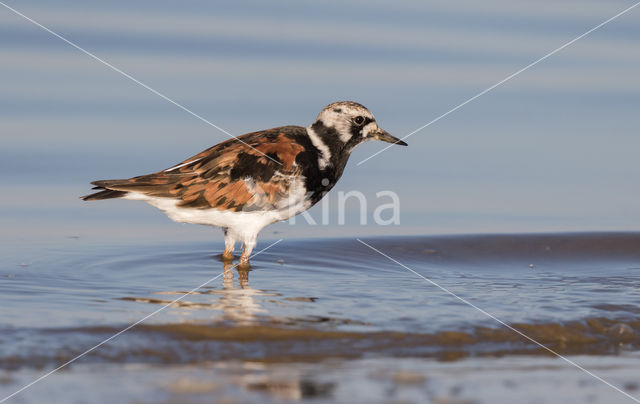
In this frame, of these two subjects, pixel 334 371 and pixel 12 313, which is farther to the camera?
pixel 12 313

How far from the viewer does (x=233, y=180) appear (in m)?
7.65

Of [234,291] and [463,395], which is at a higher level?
[234,291]

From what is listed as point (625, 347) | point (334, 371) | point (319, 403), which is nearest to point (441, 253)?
point (625, 347)

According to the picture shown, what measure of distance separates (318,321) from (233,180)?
2.30 meters

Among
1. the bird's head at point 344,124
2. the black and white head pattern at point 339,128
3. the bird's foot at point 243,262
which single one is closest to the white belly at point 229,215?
the bird's foot at point 243,262

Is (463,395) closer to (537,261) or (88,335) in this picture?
(88,335)

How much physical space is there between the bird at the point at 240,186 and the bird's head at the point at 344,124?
31cm

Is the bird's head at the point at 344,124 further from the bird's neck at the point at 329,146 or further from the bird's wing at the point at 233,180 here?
the bird's wing at the point at 233,180

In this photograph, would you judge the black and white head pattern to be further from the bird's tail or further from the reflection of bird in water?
the bird's tail

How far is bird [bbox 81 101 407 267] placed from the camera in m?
7.60

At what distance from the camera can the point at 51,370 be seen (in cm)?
468

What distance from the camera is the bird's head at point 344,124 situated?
8180mm

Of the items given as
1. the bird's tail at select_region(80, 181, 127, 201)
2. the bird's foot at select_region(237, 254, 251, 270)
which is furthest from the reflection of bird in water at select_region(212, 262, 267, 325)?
the bird's tail at select_region(80, 181, 127, 201)

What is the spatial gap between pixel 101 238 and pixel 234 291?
229cm
